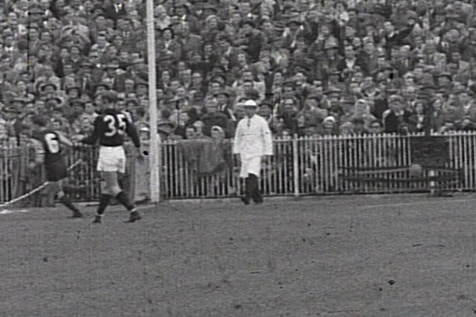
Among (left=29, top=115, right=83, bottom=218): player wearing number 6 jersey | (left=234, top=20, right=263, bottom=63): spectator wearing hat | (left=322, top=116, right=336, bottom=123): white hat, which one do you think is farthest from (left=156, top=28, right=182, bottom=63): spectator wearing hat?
(left=29, top=115, right=83, bottom=218): player wearing number 6 jersey

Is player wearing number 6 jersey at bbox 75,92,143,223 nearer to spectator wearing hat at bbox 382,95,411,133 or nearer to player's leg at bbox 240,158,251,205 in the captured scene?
player's leg at bbox 240,158,251,205

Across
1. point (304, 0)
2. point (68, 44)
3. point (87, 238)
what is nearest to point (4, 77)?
point (68, 44)

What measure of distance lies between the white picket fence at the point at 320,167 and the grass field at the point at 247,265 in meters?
5.41

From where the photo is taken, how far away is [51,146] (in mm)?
23766

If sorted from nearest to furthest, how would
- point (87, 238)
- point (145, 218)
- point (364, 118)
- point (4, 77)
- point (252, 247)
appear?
point (252, 247), point (87, 238), point (145, 218), point (364, 118), point (4, 77)

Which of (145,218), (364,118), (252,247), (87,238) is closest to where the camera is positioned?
(252,247)

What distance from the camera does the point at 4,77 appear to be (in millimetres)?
30516

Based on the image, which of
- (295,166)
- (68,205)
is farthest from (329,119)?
(68,205)

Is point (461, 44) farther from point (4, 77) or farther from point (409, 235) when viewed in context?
point (409, 235)

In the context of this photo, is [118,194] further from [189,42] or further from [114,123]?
[189,42]

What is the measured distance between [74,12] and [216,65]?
4.48m

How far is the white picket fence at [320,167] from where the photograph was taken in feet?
91.3

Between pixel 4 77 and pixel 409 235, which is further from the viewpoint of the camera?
pixel 4 77

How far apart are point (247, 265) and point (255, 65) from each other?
15142 mm
